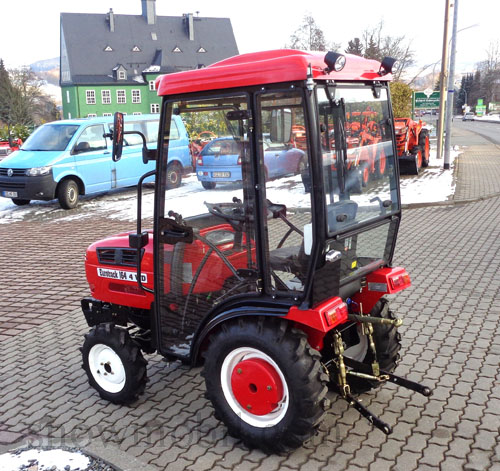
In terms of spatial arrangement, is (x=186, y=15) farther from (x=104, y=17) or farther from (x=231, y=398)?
(x=231, y=398)

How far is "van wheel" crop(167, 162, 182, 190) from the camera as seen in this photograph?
11.8 ft

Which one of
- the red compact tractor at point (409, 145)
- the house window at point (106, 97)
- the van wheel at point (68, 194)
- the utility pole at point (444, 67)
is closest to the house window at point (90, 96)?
the house window at point (106, 97)

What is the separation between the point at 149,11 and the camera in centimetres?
6725

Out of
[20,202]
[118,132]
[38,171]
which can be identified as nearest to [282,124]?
[118,132]

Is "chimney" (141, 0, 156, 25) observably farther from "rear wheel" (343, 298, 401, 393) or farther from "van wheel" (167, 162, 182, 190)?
"rear wheel" (343, 298, 401, 393)

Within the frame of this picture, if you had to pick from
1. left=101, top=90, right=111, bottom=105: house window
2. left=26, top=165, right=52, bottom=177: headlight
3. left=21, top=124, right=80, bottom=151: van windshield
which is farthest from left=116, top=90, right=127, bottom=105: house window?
left=26, top=165, right=52, bottom=177: headlight

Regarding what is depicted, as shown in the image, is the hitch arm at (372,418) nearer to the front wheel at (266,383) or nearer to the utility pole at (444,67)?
the front wheel at (266,383)

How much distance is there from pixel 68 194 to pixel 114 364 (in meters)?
10.5

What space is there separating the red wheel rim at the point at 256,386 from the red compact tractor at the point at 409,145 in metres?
14.4

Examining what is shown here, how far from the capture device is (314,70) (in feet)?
9.69

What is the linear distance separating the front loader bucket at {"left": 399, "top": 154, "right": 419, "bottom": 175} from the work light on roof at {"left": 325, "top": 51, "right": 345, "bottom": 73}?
47.6ft

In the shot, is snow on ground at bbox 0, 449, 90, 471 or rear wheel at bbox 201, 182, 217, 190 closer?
snow on ground at bbox 0, 449, 90, 471

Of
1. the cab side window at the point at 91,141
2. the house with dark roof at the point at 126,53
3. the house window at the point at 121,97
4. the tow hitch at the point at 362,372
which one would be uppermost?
the house with dark roof at the point at 126,53

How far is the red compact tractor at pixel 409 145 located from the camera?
17.0 metres
